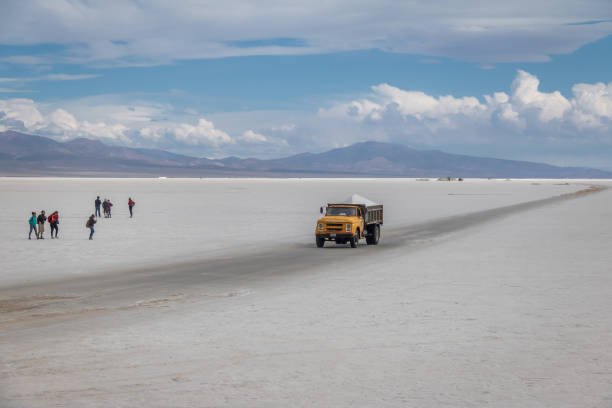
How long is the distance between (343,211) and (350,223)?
4.85 feet

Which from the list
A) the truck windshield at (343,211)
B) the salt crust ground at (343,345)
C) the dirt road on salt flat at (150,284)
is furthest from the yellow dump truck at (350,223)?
the salt crust ground at (343,345)

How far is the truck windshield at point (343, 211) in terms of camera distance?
3025 cm

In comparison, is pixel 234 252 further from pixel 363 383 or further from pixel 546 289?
pixel 363 383

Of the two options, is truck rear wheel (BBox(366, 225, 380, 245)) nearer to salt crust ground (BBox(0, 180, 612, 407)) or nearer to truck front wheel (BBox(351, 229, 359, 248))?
truck front wheel (BBox(351, 229, 359, 248))

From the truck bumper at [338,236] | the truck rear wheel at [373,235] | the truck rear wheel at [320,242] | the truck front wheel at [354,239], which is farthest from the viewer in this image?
the truck rear wheel at [373,235]

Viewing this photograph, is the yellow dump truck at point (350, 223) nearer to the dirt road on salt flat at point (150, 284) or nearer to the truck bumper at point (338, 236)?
the truck bumper at point (338, 236)

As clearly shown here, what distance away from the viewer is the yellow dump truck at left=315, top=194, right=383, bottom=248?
2908 centimetres

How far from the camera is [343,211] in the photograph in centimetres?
3045

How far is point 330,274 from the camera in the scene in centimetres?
2103

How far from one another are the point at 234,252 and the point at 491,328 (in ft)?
52.4

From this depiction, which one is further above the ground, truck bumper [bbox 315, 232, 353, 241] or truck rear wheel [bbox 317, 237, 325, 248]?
truck bumper [bbox 315, 232, 353, 241]

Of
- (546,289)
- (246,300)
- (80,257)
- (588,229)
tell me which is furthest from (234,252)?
(588,229)

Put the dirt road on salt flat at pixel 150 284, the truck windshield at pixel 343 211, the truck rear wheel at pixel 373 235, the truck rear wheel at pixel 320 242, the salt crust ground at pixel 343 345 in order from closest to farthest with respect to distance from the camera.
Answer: the salt crust ground at pixel 343 345, the dirt road on salt flat at pixel 150 284, the truck rear wheel at pixel 320 242, the truck windshield at pixel 343 211, the truck rear wheel at pixel 373 235

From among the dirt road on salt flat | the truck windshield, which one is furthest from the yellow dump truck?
the dirt road on salt flat
